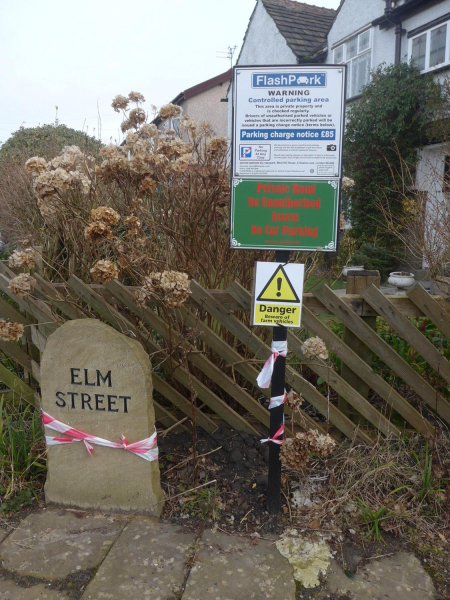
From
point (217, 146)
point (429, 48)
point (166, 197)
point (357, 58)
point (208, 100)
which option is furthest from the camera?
point (208, 100)

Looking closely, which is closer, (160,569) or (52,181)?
(160,569)

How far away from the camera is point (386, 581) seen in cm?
218

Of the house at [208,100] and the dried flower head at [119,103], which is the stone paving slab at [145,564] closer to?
the dried flower head at [119,103]

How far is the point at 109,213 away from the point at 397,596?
2.15m

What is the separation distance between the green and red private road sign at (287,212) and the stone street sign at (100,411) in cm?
85

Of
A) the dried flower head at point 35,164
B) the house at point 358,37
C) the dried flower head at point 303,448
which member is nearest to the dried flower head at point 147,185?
the dried flower head at point 35,164

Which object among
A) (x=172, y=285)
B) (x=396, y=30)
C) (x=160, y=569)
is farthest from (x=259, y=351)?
(x=396, y=30)

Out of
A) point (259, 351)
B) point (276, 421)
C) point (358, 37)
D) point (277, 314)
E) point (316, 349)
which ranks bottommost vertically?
point (276, 421)

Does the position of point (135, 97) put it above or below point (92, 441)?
above

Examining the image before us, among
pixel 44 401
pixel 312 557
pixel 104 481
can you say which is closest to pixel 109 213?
pixel 44 401

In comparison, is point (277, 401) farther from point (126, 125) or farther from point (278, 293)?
point (126, 125)

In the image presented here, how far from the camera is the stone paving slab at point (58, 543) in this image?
2252 millimetres

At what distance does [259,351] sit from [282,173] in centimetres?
114

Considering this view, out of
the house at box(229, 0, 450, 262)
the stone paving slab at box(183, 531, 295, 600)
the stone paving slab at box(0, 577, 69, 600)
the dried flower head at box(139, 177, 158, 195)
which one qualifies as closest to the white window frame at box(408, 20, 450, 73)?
the house at box(229, 0, 450, 262)
